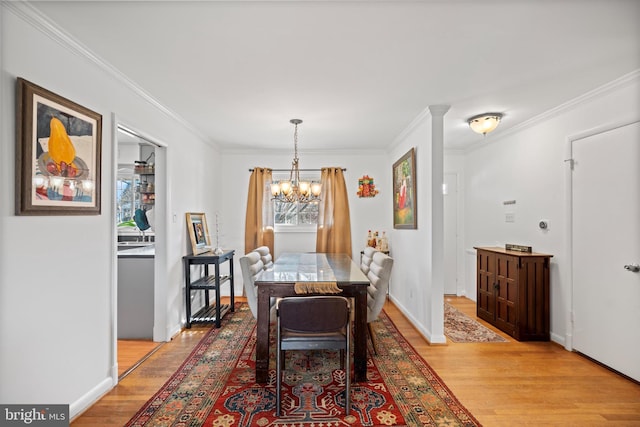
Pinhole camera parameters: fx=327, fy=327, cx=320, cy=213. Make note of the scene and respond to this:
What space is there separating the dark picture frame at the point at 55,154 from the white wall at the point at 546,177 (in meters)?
4.12

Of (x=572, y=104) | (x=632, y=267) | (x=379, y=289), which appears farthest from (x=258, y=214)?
(x=632, y=267)

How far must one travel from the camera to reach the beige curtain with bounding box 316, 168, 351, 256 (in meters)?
5.41

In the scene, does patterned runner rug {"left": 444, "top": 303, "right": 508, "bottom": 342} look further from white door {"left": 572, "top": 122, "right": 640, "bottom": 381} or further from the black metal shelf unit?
the black metal shelf unit

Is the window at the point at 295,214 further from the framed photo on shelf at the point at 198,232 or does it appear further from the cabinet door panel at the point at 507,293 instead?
the cabinet door panel at the point at 507,293

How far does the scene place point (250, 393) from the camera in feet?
7.96

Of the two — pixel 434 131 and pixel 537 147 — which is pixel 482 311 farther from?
pixel 434 131

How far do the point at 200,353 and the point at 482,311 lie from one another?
3.39m

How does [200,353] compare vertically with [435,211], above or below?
below

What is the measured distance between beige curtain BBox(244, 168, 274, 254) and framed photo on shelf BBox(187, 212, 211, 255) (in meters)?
0.93

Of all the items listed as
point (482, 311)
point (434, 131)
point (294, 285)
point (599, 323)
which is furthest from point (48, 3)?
point (482, 311)

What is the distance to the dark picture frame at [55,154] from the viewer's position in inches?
68.9

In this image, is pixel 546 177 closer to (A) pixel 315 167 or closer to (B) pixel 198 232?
(A) pixel 315 167

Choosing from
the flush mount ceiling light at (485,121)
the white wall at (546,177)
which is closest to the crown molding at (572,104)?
the white wall at (546,177)

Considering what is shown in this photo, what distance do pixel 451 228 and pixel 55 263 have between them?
5.09 metres
